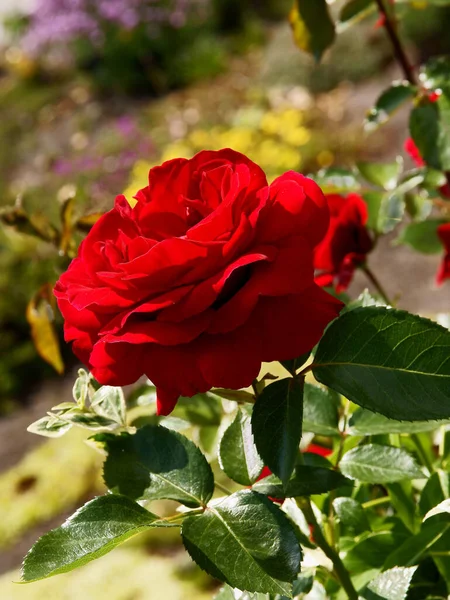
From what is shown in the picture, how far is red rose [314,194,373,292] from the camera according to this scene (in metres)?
0.87

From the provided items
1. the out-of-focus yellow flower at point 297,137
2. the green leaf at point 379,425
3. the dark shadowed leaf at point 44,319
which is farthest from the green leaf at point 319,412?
the out-of-focus yellow flower at point 297,137

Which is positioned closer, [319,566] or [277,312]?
[277,312]

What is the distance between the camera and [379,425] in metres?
0.68

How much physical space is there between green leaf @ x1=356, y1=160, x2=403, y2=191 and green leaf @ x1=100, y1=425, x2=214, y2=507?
0.53 m

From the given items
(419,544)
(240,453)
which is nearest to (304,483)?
(240,453)

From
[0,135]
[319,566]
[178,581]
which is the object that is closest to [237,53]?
[0,135]

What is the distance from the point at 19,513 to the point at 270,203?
2.10 metres

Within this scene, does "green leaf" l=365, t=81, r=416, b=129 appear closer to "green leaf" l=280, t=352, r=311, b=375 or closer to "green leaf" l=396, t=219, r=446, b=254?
"green leaf" l=396, t=219, r=446, b=254

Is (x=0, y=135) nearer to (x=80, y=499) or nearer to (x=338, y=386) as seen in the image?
(x=80, y=499)

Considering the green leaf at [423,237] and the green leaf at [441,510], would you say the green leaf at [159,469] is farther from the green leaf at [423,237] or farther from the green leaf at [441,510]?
the green leaf at [423,237]

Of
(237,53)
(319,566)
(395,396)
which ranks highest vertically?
(395,396)

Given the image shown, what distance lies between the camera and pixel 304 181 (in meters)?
0.52

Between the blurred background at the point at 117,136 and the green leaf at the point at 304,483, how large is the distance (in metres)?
0.36

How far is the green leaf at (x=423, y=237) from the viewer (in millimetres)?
1001
